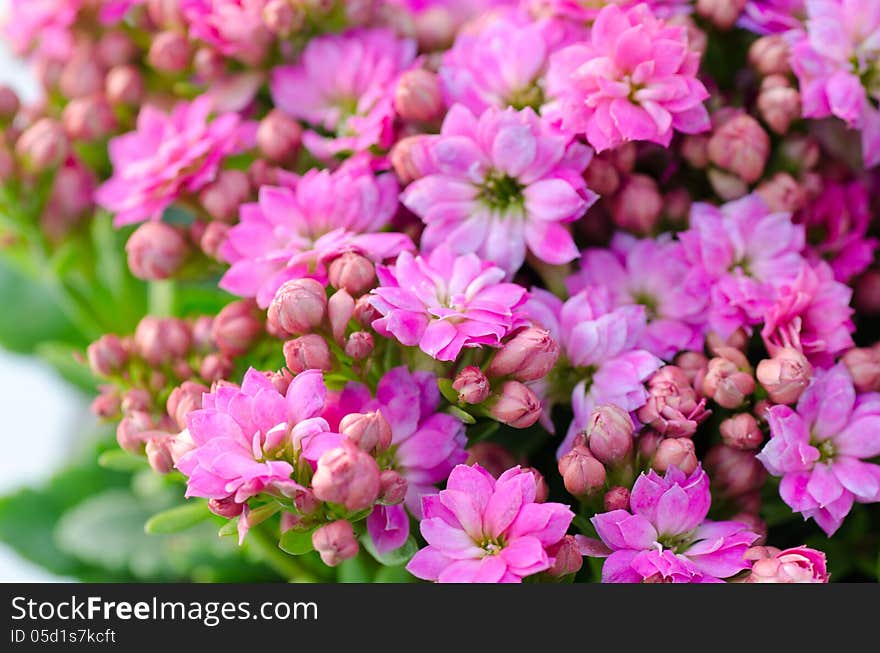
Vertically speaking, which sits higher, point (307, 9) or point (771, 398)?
point (307, 9)

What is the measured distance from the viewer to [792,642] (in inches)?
19.0

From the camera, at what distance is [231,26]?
667 mm

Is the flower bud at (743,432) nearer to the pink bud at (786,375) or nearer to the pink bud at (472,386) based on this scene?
the pink bud at (786,375)

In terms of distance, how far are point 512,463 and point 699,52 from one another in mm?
258

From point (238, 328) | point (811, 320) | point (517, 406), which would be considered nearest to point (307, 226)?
point (238, 328)

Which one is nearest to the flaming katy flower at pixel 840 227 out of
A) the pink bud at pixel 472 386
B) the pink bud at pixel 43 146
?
the pink bud at pixel 472 386

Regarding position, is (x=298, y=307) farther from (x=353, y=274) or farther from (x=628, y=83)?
(x=628, y=83)

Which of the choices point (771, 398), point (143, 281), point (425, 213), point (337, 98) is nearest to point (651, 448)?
point (771, 398)

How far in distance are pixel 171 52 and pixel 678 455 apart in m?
0.43

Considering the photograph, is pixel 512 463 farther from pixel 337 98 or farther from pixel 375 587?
pixel 337 98

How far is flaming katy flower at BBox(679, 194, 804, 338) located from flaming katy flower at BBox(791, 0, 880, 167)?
0.21ft

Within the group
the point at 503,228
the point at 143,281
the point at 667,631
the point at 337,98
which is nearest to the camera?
the point at 667,631

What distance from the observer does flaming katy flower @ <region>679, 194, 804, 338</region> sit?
576mm

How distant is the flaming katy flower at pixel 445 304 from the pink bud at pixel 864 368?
18cm
